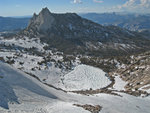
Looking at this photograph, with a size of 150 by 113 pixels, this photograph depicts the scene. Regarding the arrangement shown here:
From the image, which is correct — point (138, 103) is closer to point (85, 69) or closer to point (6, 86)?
point (6, 86)

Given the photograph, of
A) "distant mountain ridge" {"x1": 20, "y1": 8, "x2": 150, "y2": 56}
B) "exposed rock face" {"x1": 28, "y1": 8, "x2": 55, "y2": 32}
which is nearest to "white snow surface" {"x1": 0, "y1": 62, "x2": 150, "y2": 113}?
"distant mountain ridge" {"x1": 20, "y1": 8, "x2": 150, "y2": 56}

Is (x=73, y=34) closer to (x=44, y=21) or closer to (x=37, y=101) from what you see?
(x=44, y=21)

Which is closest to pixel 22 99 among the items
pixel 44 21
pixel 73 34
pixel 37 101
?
pixel 37 101

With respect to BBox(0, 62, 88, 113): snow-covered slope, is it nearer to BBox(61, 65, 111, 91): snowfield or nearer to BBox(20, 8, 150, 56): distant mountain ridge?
BBox(61, 65, 111, 91): snowfield

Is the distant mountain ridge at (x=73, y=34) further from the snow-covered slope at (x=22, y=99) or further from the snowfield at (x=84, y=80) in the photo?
the snow-covered slope at (x=22, y=99)

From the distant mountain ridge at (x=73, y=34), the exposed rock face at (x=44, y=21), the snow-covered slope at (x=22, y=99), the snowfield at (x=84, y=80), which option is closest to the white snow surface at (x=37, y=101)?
the snow-covered slope at (x=22, y=99)

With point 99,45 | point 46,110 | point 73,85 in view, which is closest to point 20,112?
point 46,110
